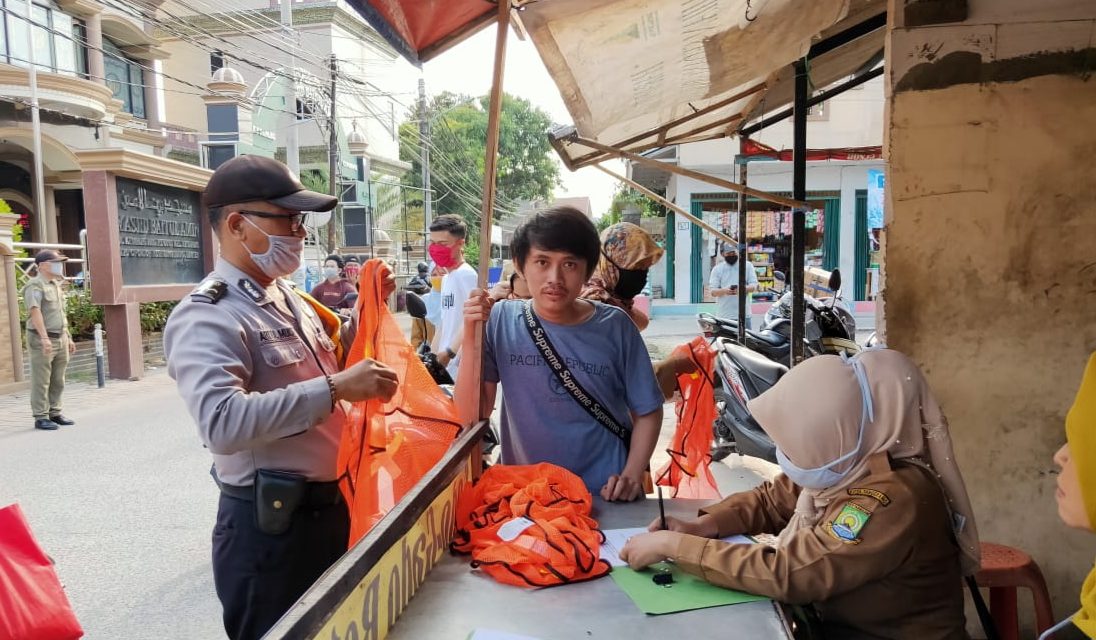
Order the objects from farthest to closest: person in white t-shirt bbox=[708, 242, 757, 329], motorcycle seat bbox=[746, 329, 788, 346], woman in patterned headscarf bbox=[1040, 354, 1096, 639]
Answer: person in white t-shirt bbox=[708, 242, 757, 329]
motorcycle seat bbox=[746, 329, 788, 346]
woman in patterned headscarf bbox=[1040, 354, 1096, 639]

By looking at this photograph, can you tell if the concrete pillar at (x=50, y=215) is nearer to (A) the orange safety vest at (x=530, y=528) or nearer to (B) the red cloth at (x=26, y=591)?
(B) the red cloth at (x=26, y=591)

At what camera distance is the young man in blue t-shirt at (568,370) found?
7.00ft

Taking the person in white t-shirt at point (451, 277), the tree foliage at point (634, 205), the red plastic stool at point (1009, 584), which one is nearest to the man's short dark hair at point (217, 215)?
the red plastic stool at point (1009, 584)

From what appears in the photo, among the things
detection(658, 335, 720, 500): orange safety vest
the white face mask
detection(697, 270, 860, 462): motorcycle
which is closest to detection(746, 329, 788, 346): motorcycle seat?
detection(697, 270, 860, 462): motorcycle

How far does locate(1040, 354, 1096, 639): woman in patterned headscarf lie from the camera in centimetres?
127

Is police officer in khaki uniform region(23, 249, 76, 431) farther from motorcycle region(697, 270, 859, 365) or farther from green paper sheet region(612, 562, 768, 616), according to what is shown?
green paper sheet region(612, 562, 768, 616)

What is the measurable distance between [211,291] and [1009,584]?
2.50 metres

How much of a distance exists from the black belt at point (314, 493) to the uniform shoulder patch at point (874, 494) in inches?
52.8

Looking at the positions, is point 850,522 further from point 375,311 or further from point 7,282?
point 7,282

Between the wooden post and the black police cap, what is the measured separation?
469 millimetres

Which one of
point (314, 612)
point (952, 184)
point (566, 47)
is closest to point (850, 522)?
point (314, 612)

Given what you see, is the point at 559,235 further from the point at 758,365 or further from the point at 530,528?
the point at 758,365

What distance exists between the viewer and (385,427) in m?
2.02

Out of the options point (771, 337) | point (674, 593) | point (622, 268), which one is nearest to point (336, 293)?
point (771, 337)
